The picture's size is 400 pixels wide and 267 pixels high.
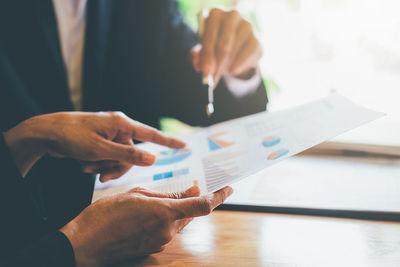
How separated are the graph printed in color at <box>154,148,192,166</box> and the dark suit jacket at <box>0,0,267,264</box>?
0.25 meters

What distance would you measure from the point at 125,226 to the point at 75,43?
29.0 inches

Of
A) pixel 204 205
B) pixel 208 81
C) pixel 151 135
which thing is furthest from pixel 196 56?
pixel 204 205

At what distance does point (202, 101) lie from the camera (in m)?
1.11

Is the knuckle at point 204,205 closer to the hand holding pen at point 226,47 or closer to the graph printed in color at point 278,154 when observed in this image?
the graph printed in color at point 278,154

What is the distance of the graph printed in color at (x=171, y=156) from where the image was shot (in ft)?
2.39

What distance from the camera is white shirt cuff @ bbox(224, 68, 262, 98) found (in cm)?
101

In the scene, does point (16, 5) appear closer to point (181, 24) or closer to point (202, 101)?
point (181, 24)

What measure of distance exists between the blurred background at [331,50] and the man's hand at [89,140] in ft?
1.42

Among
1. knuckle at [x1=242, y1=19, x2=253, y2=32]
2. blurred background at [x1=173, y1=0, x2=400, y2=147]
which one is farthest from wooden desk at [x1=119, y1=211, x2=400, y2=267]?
knuckle at [x1=242, y1=19, x2=253, y2=32]

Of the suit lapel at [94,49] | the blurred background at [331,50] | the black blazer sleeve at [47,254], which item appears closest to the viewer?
the black blazer sleeve at [47,254]

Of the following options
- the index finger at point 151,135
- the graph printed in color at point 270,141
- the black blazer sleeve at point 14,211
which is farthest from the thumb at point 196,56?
the black blazer sleeve at point 14,211

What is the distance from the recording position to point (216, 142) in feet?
2.42

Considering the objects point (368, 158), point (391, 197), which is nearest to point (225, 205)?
point (391, 197)

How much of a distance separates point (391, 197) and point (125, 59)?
83 cm
